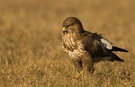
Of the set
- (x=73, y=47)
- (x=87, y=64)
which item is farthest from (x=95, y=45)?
(x=73, y=47)

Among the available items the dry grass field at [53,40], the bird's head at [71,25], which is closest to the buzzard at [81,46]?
the bird's head at [71,25]

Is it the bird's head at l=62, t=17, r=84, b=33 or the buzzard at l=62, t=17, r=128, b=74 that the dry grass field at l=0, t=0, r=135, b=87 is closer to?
the buzzard at l=62, t=17, r=128, b=74

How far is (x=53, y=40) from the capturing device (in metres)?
12.0

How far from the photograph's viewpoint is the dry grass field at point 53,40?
7438 millimetres

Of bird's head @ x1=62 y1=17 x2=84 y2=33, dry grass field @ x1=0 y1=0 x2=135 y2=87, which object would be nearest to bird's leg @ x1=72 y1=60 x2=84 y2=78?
dry grass field @ x1=0 y1=0 x2=135 y2=87

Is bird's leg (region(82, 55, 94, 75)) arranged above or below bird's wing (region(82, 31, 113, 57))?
below

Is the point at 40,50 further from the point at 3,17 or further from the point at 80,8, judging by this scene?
the point at 80,8

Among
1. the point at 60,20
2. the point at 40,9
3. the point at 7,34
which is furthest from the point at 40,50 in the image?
the point at 40,9

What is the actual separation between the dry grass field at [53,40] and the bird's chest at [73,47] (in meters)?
0.37

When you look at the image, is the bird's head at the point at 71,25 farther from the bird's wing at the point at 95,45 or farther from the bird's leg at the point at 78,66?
the bird's leg at the point at 78,66

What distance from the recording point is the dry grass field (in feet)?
24.4

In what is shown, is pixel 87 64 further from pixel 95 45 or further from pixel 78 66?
pixel 95 45

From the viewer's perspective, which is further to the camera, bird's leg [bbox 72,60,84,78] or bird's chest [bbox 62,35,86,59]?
Answer: bird's leg [bbox 72,60,84,78]

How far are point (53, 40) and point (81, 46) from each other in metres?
4.38
